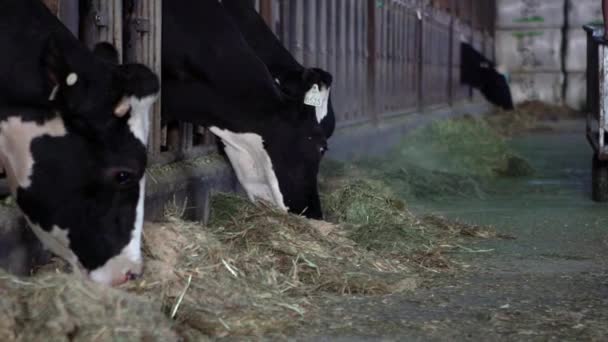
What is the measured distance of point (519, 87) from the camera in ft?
76.7

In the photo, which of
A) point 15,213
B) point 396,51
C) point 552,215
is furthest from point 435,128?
point 15,213

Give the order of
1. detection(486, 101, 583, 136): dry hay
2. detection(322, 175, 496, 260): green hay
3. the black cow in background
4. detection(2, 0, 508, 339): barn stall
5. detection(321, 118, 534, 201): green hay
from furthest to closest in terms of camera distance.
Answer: the black cow in background → detection(486, 101, 583, 136): dry hay → detection(321, 118, 534, 201): green hay → detection(322, 175, 496, 260): green hay → detection(2, 0, 508, 339): barn stall

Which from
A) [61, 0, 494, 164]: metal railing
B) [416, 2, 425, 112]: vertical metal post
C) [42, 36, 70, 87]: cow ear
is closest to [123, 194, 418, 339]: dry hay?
[42, 36, 70, 87]: cow ear

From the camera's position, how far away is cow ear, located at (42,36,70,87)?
11.8 ft

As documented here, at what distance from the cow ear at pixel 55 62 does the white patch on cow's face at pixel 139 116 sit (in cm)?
23

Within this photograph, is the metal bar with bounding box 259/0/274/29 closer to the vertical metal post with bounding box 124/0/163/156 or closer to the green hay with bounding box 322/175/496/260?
the green hay with bounding box 322/175/496/260

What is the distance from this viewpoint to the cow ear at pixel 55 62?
3.61 m

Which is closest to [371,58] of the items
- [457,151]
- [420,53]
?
[457,151]

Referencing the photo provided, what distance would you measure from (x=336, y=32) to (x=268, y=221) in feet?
18.1

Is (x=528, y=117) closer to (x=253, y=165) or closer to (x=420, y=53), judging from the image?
(x=420, y=53)

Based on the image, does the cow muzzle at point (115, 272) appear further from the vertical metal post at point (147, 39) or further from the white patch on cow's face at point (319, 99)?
the white patch on cow's face at point (319, 99)

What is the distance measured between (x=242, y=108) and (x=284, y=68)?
77 centimetres

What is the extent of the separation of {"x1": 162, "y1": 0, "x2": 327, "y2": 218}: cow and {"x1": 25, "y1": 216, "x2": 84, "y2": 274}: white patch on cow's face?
6.24ft

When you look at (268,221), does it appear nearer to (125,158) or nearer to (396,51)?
(125,158)
